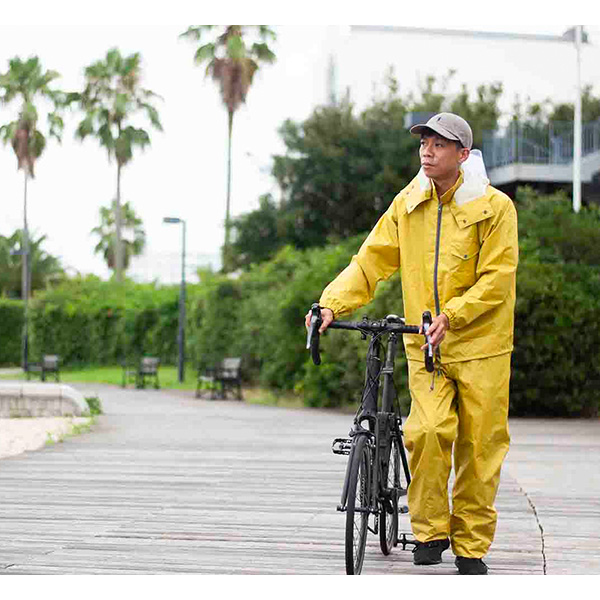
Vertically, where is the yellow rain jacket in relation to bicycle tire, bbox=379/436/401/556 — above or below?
above

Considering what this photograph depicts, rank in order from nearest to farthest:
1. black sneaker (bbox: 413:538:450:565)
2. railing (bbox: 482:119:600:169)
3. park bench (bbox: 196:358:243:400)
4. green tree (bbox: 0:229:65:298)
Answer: black sneaker (bbox: 413:538:450:565) → park bench (bbox: 196:358:243:400) → railing (bbox: 482:119:600:169) → green tree (bbox: 0:229:65:298)

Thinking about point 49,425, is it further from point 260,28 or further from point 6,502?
point 260,28

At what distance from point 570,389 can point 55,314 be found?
32394mm

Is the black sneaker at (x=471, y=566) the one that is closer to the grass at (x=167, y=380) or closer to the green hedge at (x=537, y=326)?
the green hedge at (x=537, y=326)

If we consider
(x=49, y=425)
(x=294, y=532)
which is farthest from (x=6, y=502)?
(x=49, y=425)

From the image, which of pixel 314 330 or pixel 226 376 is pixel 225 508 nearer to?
pixel 314 330

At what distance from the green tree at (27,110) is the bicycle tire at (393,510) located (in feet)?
159

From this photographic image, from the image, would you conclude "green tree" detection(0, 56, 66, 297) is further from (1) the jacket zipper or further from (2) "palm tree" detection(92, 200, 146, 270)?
(1) the jacket zipper

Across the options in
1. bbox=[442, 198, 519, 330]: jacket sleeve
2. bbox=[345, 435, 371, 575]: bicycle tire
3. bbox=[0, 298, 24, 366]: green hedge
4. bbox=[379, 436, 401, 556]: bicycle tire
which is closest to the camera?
bbox=[345, 435, 371, 575]: bicycle tire

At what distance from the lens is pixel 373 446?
5.24m

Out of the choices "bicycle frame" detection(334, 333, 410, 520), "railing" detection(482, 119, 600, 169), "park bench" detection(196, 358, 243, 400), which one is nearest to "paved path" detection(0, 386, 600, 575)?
"bicycle frame" detection(334, 333, 410, 520)

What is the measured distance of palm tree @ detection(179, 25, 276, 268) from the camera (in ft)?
142

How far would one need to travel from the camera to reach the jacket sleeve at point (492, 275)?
514 cm

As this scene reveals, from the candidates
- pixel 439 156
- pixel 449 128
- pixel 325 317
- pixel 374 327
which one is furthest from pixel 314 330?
pixel 449 128
